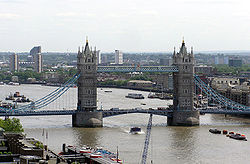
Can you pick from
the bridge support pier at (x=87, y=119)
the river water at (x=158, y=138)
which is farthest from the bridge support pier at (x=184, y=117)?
the bridge support pier at (x=87, y=119)

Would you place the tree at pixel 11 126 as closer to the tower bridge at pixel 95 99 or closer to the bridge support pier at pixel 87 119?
the tower bridge at pixel 95 99

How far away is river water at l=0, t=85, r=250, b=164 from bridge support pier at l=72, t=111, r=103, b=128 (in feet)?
3.10

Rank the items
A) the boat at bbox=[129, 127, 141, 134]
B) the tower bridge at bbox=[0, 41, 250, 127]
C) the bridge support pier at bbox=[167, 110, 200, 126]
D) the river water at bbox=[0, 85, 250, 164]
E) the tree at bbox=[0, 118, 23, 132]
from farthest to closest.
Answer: the bridge support pier at bbox=[167, 110, 200, 126] < the tower bridge at bbox=[0, 41, 250, 127] < the boat at bbox=[129, 127, 141, 134] < the tree at bbox=[0, 118, 23, 132] < the river water at bbox=[0, 85, 250, 164]

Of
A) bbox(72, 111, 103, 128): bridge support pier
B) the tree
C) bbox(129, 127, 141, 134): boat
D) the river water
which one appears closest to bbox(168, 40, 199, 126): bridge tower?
the river water

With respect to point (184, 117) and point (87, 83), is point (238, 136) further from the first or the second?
point (87, 83)

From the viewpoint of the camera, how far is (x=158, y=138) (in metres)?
70.8

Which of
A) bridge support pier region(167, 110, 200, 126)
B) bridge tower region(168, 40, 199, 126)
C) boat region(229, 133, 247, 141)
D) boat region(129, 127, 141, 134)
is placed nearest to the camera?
boat region(229, 133, 247, 141)

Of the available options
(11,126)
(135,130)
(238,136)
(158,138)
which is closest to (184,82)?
(135,130)

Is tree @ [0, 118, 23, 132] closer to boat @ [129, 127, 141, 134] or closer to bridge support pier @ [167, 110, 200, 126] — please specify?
boat @ [129, 127, 141, 134]

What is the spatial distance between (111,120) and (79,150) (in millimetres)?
31929

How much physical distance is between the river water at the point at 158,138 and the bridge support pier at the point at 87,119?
3.10 feet

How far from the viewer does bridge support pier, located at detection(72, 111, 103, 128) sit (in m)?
79.1

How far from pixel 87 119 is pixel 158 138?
37.3 ft

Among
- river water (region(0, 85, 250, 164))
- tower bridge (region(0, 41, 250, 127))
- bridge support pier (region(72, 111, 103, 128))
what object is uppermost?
tower bridge (region(0, 41, 250, 127))
